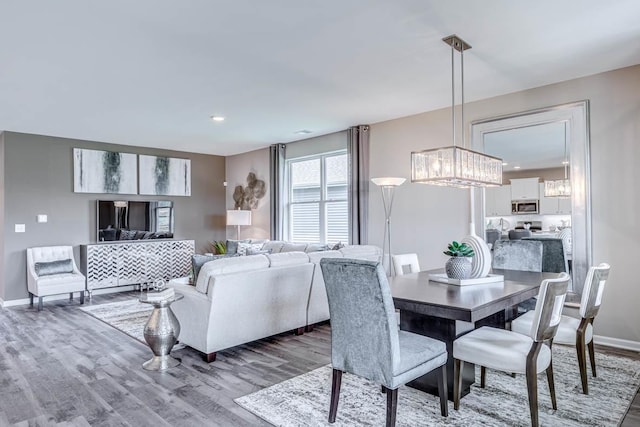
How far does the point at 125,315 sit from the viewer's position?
523 cm

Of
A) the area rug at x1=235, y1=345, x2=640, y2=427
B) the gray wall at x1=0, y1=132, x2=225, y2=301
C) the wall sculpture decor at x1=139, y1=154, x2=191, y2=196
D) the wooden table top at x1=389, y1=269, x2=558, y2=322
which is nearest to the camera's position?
the wooden table top at x1=389, y1=269, x2=558, y2=322

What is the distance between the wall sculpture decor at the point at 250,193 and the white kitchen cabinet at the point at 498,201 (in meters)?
4.27

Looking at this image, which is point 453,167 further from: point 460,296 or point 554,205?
point 554,205

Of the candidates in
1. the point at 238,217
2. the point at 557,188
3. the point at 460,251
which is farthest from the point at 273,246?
the point at 557,188

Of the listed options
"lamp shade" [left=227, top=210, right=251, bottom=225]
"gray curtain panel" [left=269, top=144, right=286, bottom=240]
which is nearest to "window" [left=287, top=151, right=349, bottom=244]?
"gray curtain panel" [left=269, top=144, right=286, bottom=240]

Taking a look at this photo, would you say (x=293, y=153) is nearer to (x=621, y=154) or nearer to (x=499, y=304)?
(x=621, y=154)

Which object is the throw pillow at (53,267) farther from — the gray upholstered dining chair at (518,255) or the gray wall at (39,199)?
the gray upholstered dining chair at (518,255)

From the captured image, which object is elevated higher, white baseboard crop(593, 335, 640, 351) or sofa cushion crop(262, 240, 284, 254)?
sofa cushion crop(262, 240, 284, 254)

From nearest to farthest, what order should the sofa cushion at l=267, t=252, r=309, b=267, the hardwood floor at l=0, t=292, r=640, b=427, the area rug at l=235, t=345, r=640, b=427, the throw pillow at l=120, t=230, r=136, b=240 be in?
the area rug at l=235, t=345, r=640, b=427 < the hardwood floor at l=0, t=292, r=640, b=427 < the sofa cushion at l=267, t=252, r=309, b=267 < the throw pillow at l=120, t=230, r=136, b=240

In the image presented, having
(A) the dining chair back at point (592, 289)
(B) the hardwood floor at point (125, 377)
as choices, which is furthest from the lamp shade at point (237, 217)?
(A) the dining chair back at point (592, 289)

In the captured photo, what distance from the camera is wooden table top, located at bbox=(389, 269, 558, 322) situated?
2.26 metres

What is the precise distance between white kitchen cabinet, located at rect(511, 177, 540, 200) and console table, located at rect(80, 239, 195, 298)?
5788 millimetres

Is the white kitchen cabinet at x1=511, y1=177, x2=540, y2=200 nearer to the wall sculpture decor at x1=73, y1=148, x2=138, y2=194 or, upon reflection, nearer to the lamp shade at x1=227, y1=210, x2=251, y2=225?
the lamp shade at x1=227, y1=210, x2=251, y2=225

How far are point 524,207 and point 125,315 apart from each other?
5.22 m
